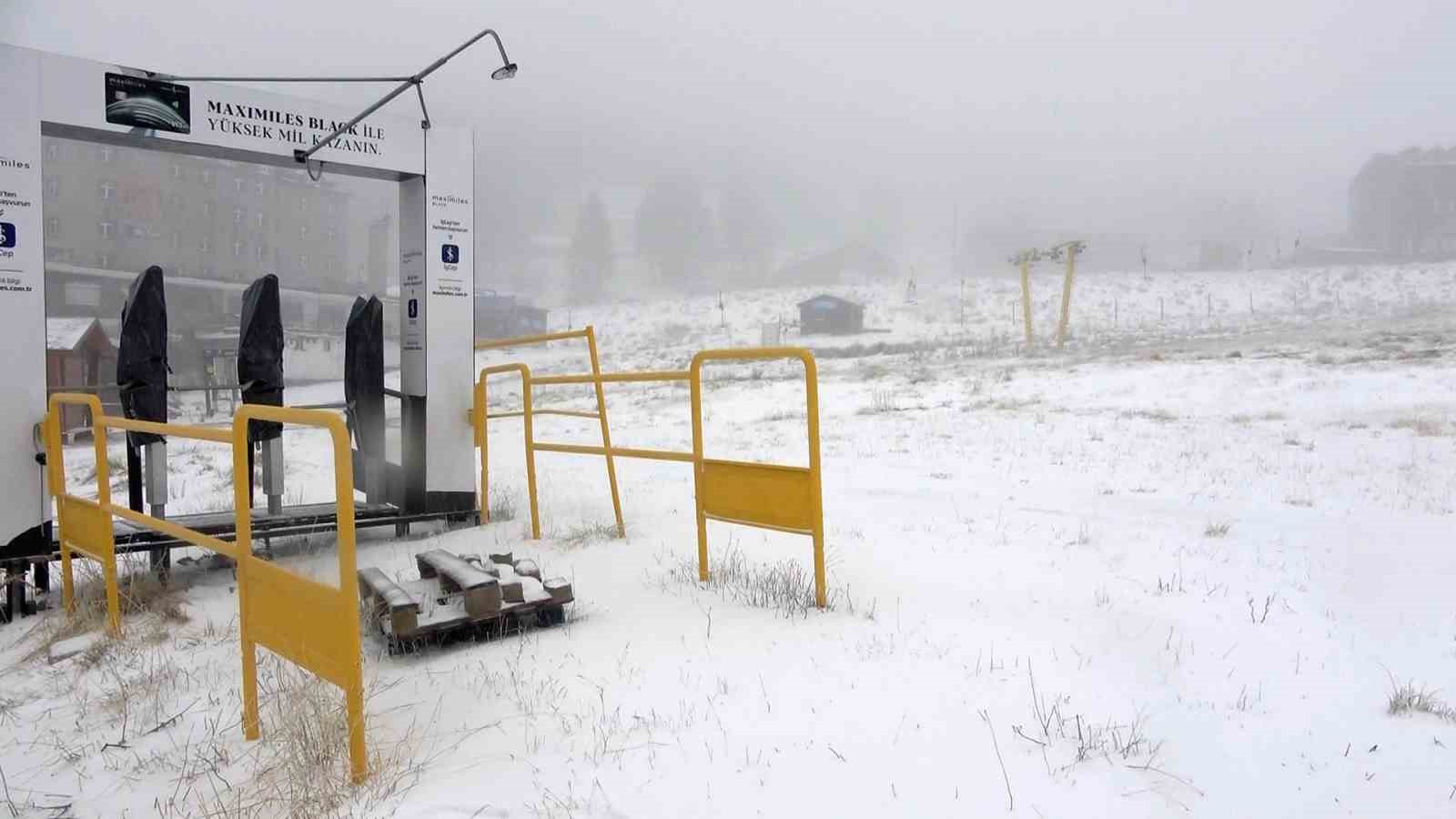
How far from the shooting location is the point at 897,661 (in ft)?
12.4

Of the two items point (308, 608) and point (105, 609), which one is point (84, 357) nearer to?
point (105, 609)

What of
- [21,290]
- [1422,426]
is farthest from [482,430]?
[1422,426]

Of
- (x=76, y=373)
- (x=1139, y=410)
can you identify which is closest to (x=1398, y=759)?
(x=1139, y=410)

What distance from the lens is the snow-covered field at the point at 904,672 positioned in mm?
2830

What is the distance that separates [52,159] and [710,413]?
13.7 m

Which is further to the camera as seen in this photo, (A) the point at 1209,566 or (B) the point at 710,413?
(B) the point at 710,413

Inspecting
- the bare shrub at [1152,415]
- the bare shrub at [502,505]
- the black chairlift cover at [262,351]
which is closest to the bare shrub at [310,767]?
the black chairlift cover at [262,351]

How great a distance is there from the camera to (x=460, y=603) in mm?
4430

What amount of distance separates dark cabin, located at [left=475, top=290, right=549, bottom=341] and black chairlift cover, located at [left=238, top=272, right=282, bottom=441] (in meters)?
53.3

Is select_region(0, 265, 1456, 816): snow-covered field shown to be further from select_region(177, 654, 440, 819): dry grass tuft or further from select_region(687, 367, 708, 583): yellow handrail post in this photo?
select_region(687, 367, 708, 583): yellow handrail post

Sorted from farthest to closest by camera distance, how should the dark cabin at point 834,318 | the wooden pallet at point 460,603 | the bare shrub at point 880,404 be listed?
the dark cabin at point 834,318 → the bare shrub at point 880,404 → the wooden pallet at point 460,603

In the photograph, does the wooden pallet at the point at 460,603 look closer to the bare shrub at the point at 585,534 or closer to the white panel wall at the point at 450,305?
the bare shrub at the point at 585,534

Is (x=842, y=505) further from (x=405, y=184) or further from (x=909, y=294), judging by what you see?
(x=909, y=294)

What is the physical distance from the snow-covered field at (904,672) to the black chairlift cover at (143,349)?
1.37 meters
